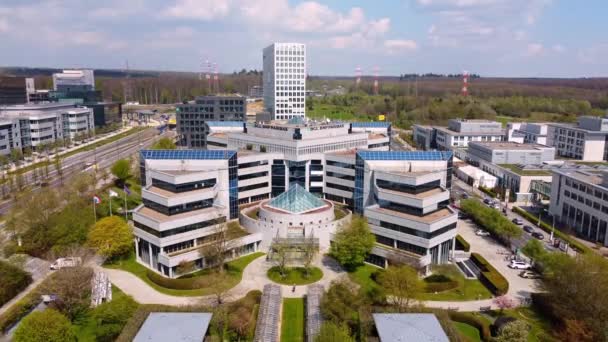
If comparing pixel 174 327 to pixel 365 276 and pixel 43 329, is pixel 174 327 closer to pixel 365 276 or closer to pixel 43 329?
pixel 43 329

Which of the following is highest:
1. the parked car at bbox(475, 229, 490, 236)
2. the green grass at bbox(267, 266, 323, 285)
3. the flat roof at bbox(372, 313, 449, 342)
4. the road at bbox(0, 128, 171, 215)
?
the road at bbox(0, 128, 171, 215)

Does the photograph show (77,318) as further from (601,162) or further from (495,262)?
(601,162)

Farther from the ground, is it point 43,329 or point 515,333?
point 515,333

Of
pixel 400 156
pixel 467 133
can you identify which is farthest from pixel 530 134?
pixel 400 156

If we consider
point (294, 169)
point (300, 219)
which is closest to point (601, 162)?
point (294, 169)

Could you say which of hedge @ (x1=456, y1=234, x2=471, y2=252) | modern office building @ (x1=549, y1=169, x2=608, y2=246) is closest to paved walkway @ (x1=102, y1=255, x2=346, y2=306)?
hedge @ (x1=456, y1=234, x2=471, y2=252)

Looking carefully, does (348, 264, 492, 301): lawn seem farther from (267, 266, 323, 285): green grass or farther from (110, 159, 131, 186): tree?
(110, 159, 131, 186): tree
